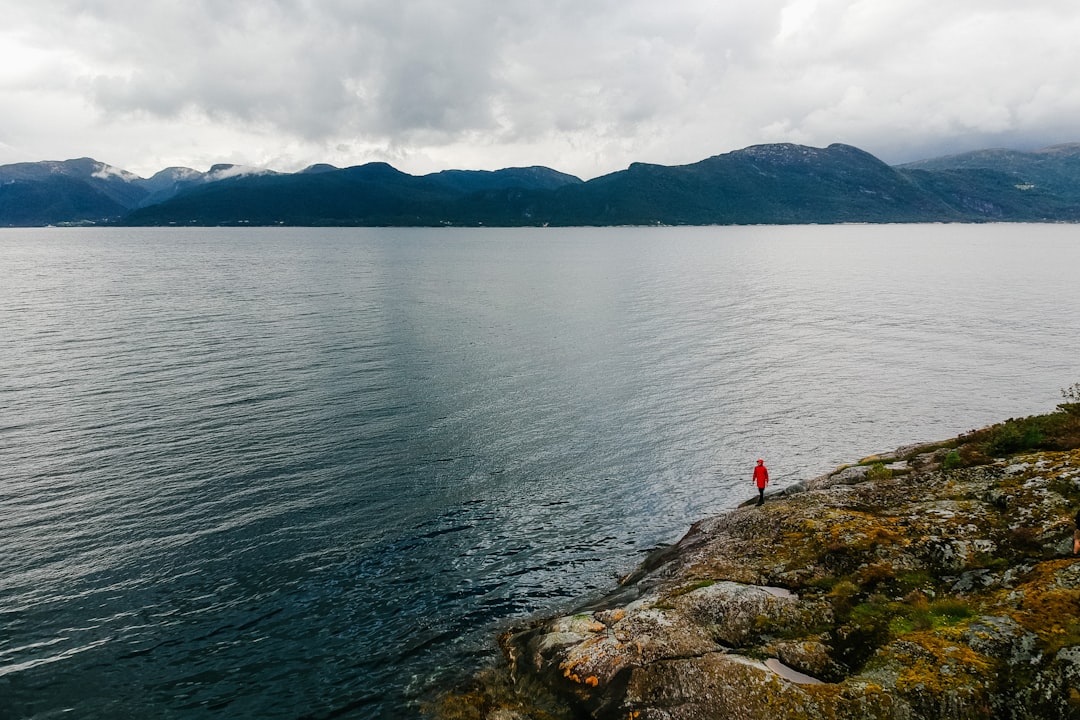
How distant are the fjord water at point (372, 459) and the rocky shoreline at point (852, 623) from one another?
4.46 meters

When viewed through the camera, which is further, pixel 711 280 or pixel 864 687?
pixel 711 280

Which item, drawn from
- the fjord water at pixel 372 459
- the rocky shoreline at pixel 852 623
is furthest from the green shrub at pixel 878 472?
the fjord water at pixel 372 459

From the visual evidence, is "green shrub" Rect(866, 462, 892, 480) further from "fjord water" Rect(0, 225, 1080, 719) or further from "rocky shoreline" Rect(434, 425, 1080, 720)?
"fjord water" Rect(0, 225, 1080, 719)

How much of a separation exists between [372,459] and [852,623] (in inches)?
1217

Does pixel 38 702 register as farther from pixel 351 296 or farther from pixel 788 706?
pixel 351 296

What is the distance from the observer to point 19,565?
27625 mm

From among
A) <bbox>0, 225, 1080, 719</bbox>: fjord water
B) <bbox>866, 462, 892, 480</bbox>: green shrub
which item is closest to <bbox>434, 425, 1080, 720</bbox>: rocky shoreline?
<bbox>866, 462, 892, 480</bbox>: green shrub

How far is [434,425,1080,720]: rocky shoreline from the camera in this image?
15172mm

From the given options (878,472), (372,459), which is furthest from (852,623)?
(372,459)

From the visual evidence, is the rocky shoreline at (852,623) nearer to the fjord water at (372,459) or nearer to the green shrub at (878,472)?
the green shrub at (878,472)

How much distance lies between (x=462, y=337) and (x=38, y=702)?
2459 inches

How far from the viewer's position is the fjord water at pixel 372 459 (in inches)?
904

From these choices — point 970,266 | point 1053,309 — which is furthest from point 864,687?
point 970,266

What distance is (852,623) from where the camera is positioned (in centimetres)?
1842
